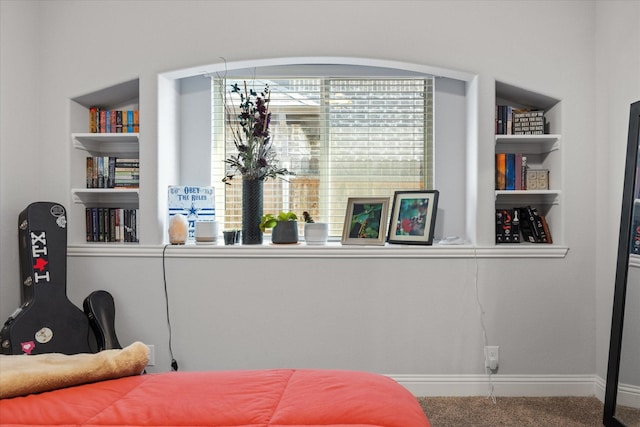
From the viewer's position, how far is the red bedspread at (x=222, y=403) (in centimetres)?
138

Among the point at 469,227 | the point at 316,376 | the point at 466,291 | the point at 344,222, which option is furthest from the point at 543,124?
the point at 316,376

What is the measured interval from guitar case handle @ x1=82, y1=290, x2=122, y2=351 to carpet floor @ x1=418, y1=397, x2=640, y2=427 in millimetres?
1839

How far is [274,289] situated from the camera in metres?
3.50

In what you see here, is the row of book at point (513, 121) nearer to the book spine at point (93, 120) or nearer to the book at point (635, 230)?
the book at point (635, 230)

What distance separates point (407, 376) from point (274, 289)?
3.18 feet

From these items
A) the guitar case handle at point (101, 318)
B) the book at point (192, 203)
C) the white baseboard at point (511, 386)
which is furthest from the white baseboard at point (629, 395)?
the guitar case handle at point (101, 318)

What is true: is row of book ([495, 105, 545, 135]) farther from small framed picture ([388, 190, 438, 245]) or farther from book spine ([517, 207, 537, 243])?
small framed picture ([388, 190, 438, 245])

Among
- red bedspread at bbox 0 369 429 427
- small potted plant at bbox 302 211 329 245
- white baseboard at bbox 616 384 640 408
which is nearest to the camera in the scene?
red bedspread at bbox 0 369 429 427

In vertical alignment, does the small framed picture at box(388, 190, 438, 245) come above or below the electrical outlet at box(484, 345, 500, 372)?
above

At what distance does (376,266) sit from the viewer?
11.4 ft

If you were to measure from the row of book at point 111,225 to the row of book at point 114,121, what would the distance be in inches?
20.8

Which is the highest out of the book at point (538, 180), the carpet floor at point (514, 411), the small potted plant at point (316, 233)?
the book at point (538, 180)

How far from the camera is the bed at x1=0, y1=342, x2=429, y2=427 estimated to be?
4.54ft

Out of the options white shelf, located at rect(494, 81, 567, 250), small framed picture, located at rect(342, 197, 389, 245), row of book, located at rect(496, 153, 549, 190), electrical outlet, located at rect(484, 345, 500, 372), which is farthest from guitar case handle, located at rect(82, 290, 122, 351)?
row of book, located at rect(496, 153, 549, 190)
